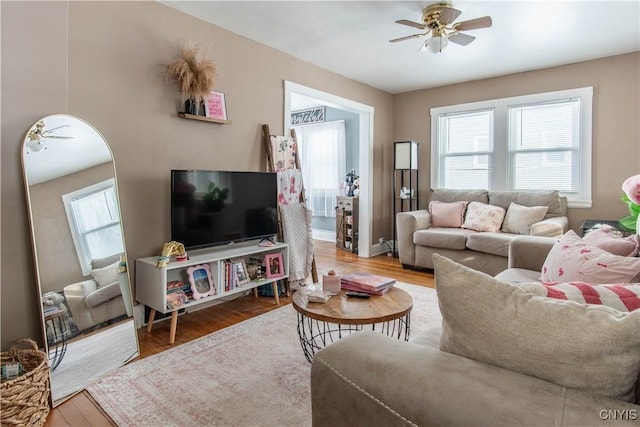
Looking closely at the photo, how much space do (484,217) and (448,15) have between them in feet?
7.94

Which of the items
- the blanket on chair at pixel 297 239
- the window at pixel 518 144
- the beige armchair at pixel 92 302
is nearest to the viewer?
the beige armchair at pixel 92 302

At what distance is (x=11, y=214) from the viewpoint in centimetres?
187

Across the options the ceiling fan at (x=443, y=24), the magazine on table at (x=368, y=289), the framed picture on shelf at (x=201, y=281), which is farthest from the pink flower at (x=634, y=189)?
the framed picture on shelf at (x=201, y=281)

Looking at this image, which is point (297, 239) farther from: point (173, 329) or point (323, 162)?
point (323, 162)

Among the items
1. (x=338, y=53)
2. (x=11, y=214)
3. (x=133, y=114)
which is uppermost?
(x=338, y=53)

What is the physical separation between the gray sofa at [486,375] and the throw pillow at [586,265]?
0.90 m

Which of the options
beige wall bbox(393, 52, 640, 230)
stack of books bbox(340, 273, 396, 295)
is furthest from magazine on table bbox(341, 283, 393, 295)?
beige wall bbox(393, 52, 640, 230)

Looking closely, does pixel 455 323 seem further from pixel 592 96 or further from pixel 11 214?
pixel 592 96

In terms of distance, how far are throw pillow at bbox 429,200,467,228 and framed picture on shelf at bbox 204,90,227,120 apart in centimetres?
296

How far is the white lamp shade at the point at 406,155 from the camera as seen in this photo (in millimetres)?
5230

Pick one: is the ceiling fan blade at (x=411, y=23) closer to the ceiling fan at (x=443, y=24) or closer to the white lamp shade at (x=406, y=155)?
the ceiling fan at (x=443, y=24)

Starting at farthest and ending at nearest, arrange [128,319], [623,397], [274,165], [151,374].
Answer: [274,165], [128,319], [151,374], [623,397]

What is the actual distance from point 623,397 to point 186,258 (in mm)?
2554

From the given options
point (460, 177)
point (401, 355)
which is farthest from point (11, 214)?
point (460, 177)
